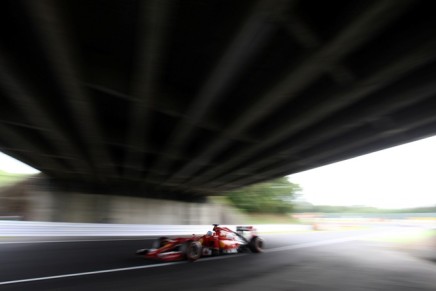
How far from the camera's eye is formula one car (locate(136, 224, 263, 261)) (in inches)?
356

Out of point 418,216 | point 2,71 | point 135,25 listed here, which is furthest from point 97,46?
point 418,216

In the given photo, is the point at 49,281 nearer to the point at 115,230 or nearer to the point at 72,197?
the point at 115,230

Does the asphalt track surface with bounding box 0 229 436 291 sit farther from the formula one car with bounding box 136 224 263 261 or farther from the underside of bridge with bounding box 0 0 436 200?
the underside of bridge with bounding box 0 0 436 200

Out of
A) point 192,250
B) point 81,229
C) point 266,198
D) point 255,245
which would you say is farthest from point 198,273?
point 266,198

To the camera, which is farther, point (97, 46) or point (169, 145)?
point (169, 145)

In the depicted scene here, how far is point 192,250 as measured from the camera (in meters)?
9.30

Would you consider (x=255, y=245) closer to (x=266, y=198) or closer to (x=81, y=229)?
(x=81, y=229)

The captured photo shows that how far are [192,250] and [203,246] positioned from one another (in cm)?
92

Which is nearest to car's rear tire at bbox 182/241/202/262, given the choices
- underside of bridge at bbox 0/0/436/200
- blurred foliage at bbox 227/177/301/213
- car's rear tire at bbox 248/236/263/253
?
car's rear tire at bbox 248/236/263/253

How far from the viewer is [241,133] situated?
10.0 m

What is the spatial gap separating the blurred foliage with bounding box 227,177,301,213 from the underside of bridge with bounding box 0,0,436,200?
32.4 m

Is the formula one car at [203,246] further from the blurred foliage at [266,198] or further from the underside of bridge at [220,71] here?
the blurred foliage at [266,198]

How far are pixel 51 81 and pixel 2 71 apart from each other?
4.69 ft

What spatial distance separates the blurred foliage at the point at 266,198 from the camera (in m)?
43.7
